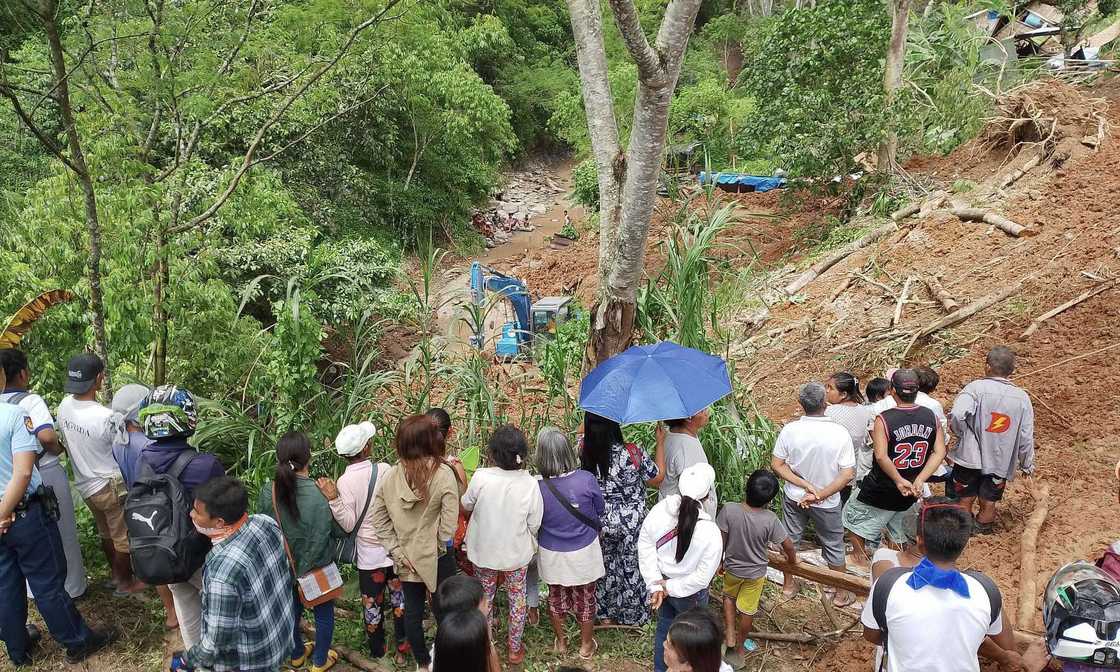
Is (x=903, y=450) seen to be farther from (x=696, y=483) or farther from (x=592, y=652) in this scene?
(x=592, y=652)

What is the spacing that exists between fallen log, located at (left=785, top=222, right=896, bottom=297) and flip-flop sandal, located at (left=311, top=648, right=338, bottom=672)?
7.88 m

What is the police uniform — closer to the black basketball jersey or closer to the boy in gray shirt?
the boy in gray shirt

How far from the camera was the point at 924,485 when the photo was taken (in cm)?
412

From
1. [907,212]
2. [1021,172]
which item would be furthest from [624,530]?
[1021,172]

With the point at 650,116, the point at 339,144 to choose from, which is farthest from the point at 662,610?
the point at 339,144

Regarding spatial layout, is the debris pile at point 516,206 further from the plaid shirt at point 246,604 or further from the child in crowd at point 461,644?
the child in crowd at point 461,644

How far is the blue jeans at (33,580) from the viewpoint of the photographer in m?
3.37

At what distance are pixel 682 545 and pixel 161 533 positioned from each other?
88.8 inches

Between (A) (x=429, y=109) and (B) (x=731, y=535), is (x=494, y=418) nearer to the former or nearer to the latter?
(B) (x=731, y=535)

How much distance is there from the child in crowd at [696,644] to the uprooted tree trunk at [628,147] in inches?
97.4

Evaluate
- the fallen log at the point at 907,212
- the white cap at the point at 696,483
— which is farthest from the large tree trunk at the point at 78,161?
the fallen log at the point at 907,212

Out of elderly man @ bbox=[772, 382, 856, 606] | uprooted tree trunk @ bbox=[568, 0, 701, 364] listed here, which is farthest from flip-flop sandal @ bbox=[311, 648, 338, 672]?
elderly man @ bbox=[772, 382, 856, 606]

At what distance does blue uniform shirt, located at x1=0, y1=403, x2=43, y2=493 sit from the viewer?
3289mm

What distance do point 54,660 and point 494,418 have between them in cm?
264
